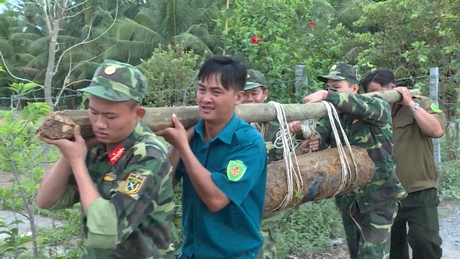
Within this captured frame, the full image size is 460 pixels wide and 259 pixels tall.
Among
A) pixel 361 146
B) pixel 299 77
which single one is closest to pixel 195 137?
pixel 361 146

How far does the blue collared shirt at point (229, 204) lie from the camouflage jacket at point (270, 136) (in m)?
1.08

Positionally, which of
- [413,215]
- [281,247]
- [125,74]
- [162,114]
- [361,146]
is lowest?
[281,247]

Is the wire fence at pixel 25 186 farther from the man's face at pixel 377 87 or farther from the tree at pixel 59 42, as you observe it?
the tree at pixel 59 42

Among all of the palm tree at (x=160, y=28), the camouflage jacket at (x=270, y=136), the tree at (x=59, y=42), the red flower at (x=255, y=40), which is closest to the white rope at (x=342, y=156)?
the camouflage jacket at (x=270, y=136)

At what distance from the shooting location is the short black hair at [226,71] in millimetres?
2244

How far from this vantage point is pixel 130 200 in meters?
1.79

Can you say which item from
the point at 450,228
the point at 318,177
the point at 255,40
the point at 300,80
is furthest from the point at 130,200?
the point at 450,228

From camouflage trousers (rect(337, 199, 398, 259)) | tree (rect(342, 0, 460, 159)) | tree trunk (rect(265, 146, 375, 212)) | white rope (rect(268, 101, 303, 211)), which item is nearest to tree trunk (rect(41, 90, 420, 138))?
white rope (rect(268, 101, 303, 211))

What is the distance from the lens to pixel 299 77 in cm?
559

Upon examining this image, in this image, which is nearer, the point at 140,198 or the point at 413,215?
the point at 140,198

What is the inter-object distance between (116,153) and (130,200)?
7.9 inches

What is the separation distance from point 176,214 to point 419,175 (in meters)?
1.90

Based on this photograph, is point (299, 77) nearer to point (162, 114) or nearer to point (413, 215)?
point (413, 215)

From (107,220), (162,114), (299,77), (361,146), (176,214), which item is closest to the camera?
(107,220)
